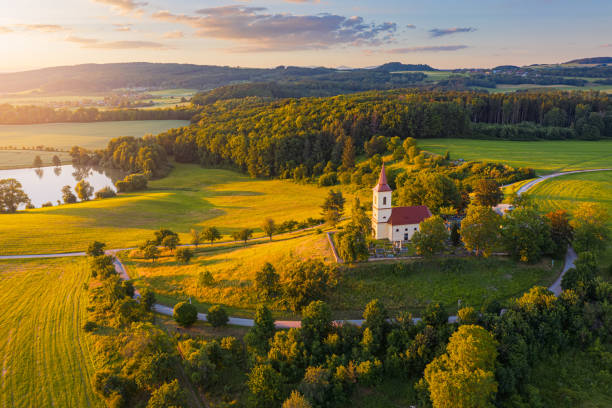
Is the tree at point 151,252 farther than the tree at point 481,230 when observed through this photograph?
Yes

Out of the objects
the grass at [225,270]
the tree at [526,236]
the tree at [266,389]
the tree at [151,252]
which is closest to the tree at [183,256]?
the grass at [225,270]

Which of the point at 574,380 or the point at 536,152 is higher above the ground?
the point at 536,152

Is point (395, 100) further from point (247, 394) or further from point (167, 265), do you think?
point (247, 394)

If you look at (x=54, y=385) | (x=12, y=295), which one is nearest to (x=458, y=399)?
(x=54, y=385)

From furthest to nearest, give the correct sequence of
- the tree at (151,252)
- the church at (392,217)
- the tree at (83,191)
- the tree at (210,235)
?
the tree at (83,191), the tree at (210,235), the tree at (151,252), the church at (392,217)

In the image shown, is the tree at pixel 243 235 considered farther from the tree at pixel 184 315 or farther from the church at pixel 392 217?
the church at pixel 392 217

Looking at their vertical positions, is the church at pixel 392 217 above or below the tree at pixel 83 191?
above

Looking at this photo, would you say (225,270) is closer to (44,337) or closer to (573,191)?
(44,337)

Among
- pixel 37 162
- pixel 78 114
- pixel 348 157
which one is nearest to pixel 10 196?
pixel 37 162
